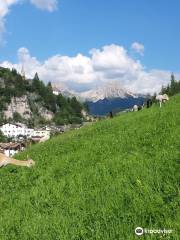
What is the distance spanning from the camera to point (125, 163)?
17.9 metres

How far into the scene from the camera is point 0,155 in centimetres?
1998

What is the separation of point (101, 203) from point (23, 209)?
3580 mm

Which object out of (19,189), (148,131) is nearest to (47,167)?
(19,189)

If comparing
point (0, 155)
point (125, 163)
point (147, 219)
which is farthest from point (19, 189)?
point (147, 219)

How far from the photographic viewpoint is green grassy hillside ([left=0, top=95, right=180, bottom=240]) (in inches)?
496

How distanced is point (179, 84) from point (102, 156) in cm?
15865

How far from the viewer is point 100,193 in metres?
15.2

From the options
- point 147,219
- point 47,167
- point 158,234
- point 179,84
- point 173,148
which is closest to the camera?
point 158,234

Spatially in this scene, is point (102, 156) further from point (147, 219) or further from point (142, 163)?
point (147, 219)

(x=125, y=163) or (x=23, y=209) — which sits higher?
(x=125, y=163)

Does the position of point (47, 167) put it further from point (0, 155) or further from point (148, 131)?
point (148, 131)

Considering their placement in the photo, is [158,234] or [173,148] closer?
[158,234]

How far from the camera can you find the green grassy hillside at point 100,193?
12586mm

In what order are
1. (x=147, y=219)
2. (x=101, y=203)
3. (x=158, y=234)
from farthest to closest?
(x=101, y=203) → (x=147, y=219) → (x=158, y=234)
